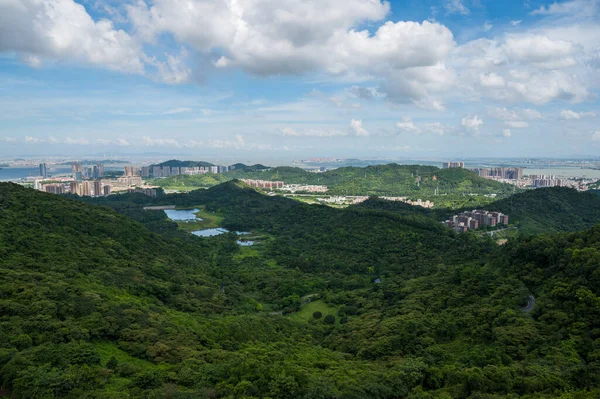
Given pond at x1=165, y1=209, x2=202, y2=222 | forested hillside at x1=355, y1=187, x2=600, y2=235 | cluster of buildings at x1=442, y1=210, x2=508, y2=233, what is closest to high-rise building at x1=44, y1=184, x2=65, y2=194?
pond at x1=165, y1=209, x2=202, y2=222

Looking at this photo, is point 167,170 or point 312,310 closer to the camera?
point 312,310

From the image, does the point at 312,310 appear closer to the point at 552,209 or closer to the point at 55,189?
the point at 552,209

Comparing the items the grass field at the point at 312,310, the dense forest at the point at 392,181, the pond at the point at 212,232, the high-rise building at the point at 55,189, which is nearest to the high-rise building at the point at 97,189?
the high-rise building at the point at 55,189

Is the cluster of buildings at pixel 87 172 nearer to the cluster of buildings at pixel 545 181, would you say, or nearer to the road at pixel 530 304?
the cluster of buildings at pixel 545 181

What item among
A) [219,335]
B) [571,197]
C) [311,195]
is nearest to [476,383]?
[219,335]

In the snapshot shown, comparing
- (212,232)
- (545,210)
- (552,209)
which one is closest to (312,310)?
(212,232)

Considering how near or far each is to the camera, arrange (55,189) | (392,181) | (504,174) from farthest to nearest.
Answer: (504,174)
(392,181)
(55,189)

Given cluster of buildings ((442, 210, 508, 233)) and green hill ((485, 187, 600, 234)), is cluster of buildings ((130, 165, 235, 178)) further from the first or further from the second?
green hill ((485, 187, 600, 234))

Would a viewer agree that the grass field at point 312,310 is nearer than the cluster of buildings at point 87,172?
Yes

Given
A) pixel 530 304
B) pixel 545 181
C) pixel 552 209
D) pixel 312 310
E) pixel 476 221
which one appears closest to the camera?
pixel 530 304
